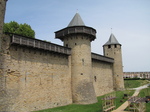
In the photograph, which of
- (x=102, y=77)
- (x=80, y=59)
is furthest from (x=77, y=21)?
(x=102, y=77)

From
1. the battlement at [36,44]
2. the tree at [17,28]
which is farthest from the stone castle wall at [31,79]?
the tree at [17,28]

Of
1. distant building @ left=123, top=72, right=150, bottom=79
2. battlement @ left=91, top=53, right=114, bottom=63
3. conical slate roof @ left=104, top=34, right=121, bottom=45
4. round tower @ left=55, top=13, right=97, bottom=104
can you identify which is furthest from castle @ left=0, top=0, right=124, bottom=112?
distant building @ left=123, top=72, right=150, bottom=79

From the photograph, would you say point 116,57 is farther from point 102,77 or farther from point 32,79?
point 32,79

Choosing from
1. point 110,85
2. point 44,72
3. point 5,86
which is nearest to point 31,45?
point 44,72

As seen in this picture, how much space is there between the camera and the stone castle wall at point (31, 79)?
11.0m

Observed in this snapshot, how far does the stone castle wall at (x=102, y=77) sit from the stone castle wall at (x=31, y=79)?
21.0 feet

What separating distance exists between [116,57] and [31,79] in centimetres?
2066

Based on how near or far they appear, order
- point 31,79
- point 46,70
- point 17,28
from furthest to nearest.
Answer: point 17,28 → point 46,70 → point 31,79

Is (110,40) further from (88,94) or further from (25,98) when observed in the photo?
(25,98)

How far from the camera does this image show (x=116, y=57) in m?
29.1

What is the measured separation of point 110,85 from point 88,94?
37.0 feet

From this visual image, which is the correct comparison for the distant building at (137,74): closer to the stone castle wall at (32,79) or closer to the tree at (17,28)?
the tree at (17,28)

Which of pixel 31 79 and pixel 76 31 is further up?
pixel 76 31

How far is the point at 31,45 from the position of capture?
12.6 metres
